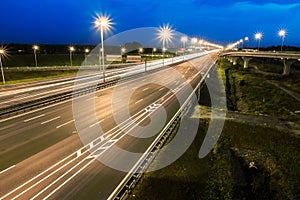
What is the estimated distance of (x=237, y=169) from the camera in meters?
18.9

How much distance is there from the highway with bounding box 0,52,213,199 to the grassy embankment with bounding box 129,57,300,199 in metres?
2.95

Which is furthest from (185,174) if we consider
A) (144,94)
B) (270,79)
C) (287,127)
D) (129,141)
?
(270,79)

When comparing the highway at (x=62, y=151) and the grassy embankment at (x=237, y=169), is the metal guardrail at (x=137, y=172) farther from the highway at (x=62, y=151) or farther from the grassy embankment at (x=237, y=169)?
the highway at (x=62, y=151)

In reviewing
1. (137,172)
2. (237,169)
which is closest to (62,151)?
(137,172)

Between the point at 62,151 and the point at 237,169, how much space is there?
13.7 m

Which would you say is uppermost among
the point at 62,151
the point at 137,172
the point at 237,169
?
the point at 62,151

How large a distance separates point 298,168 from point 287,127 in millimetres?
7974

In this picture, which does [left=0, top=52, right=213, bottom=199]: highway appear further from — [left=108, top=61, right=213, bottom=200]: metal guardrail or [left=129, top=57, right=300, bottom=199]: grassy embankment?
[left=129, top=57, right=300, bottom=199]: grassy embankment

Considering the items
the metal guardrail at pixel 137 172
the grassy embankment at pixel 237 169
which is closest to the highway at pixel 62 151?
the metal guardrail at pixel 137 172

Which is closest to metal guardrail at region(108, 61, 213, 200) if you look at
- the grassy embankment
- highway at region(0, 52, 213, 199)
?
the grassy embankment

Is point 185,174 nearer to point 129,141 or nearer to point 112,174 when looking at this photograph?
point 112,174

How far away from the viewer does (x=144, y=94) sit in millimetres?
39469

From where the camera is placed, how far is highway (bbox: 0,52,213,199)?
13.5 m

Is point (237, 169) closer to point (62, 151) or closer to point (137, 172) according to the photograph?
point (137, 172)
